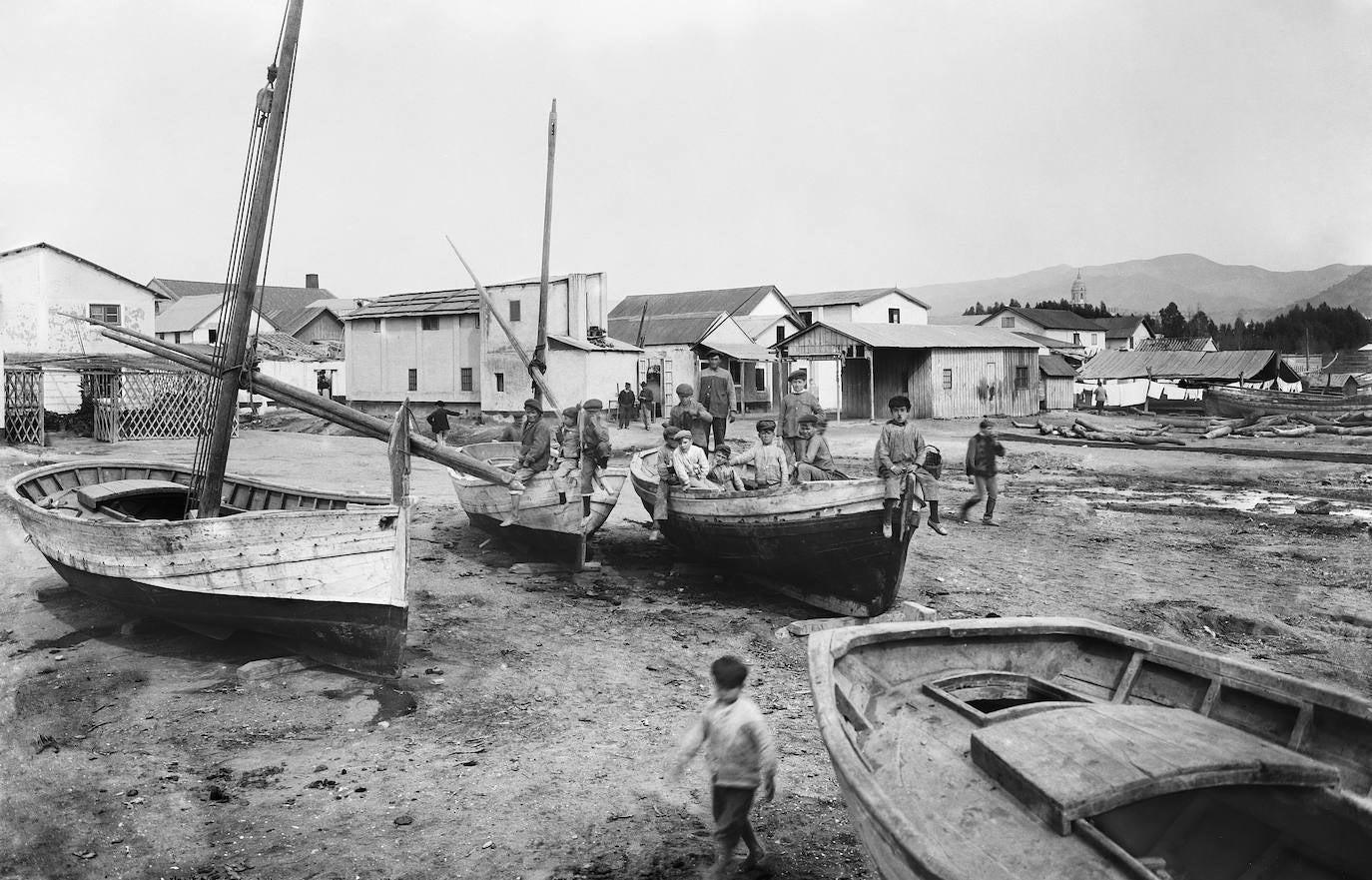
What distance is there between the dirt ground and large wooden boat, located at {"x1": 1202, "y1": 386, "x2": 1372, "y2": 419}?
19.7 meters

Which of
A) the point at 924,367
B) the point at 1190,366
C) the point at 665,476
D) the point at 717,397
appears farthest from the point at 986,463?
the point at 1190,366

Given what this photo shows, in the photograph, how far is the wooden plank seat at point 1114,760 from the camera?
426cm

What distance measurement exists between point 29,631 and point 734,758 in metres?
9.13

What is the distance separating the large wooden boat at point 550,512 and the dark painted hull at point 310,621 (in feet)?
14.0

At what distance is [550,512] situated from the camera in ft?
43.2

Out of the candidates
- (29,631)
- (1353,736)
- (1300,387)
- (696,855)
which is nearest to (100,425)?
(29,631)

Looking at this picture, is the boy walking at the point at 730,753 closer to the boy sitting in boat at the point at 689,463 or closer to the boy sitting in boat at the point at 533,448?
the boy sitting in boat at the point at 689,463

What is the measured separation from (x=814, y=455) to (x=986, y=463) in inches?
172

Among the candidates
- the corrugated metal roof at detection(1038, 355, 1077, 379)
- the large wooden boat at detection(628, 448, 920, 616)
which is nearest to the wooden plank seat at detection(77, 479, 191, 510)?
the large wooden boat at detection(628, 448, 920, 616)

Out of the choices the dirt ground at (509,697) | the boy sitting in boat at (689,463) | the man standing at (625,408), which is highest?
the man standing at (625,408)

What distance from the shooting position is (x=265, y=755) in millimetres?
7367

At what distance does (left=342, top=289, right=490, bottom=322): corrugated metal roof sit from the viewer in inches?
1318

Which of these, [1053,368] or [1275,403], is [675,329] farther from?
[1275,403]

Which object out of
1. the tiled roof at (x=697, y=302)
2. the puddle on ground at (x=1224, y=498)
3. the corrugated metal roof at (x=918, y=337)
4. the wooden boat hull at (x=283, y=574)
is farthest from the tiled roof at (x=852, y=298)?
the wooden boat hull at (x=283, y=574)
